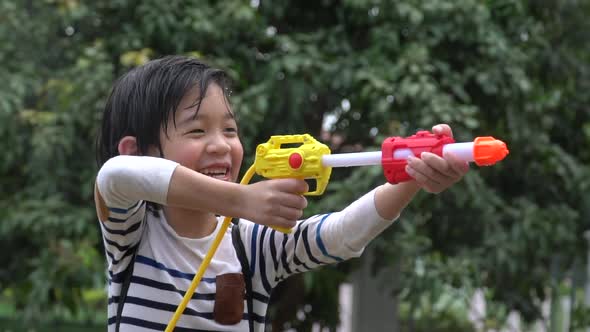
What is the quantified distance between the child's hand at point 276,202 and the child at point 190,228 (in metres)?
0.18

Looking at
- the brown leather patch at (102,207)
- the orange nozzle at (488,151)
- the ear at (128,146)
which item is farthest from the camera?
the ear at (128,146)

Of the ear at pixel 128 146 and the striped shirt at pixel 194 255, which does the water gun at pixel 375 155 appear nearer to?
the striped shirt at pixel 194 255

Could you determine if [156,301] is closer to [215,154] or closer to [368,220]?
[215,154]

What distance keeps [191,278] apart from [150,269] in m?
0.07

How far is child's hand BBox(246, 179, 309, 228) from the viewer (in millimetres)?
1351

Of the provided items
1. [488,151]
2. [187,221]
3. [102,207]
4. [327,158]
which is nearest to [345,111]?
[187,221]

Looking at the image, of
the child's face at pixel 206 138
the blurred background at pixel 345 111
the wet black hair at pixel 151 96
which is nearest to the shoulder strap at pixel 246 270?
the child's face at pixel 206 138

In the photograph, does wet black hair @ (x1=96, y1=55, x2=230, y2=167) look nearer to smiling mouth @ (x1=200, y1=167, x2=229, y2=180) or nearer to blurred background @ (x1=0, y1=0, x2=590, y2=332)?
smiling mouth @ (x1=200, y1=167, x2=229, y2=180)

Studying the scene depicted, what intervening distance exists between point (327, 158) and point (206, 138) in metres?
0.30

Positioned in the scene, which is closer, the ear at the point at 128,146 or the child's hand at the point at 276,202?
the child's hand at the point at 276,202

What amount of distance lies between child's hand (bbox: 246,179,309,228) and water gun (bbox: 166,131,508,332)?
2 centimetres

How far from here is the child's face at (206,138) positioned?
158cm

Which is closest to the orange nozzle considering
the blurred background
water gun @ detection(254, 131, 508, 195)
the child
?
water gun @ detection(254, 131, 508, 195)

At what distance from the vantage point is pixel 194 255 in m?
1.62
